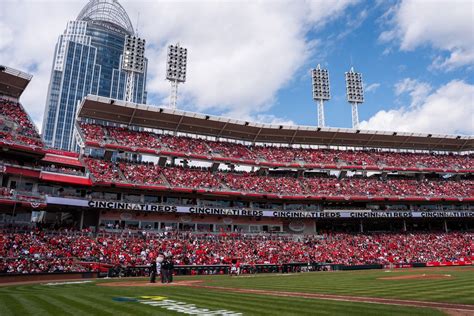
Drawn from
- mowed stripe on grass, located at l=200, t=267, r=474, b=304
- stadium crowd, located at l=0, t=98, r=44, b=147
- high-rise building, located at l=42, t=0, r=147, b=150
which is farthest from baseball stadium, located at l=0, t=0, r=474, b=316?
high-rise building, located at l=42, t=0, r=147, b=150

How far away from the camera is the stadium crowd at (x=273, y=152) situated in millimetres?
49594

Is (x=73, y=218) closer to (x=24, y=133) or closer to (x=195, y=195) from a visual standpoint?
(x=24, y=133)

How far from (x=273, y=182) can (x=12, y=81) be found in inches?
1436

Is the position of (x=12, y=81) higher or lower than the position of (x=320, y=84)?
lower

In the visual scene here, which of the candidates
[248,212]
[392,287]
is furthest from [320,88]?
[392,287]

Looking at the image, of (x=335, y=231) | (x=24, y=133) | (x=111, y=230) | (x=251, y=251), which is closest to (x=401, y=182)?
(x=335, y=231)

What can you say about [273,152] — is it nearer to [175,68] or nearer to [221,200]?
[221,200]

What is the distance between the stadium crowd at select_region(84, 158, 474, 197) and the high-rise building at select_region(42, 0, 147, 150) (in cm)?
10933

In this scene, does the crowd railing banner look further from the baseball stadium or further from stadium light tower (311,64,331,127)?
stadium light tower (311,64,331,127)

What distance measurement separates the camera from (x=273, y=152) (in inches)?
2334

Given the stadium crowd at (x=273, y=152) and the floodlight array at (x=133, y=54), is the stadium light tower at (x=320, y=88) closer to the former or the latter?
the stadium crowd at (x=273, y=152)

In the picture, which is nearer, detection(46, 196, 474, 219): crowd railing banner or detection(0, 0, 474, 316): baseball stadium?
detection(0, 0, 474, 316): baseball stadium

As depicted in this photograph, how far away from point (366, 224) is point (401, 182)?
30.6 feet

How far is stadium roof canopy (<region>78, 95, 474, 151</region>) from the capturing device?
49219 mm
